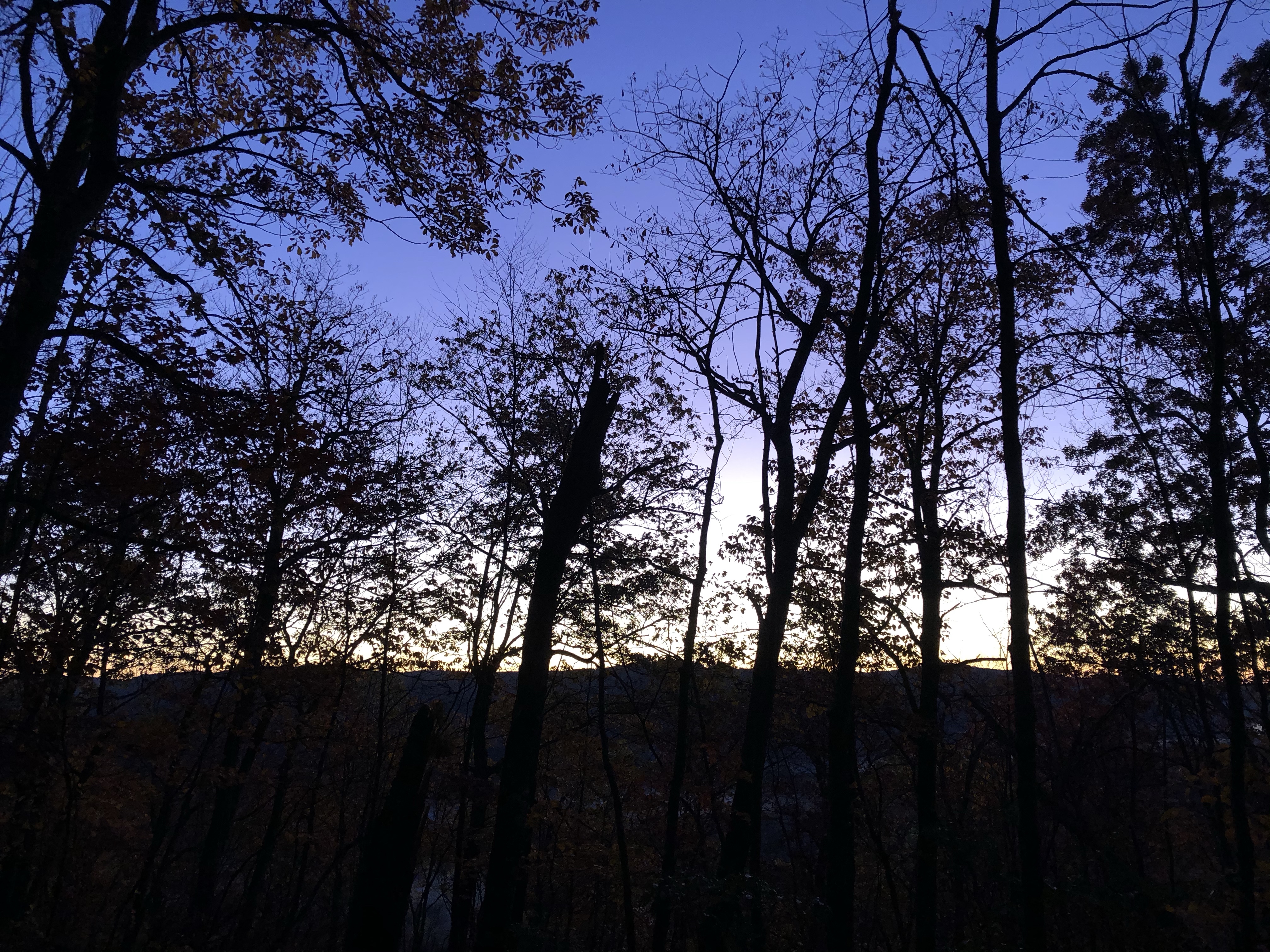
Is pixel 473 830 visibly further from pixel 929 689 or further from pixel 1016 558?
pixel 1016 558

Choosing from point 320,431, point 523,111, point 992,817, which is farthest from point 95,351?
point 992,817

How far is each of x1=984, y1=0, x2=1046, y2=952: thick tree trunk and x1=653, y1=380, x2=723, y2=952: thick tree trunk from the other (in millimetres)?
3728

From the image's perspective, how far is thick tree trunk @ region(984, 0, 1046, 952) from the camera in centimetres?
751

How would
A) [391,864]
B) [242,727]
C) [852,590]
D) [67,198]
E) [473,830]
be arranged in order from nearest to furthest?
[391,864], [67,198], [852,590], [473,830], [242,727]

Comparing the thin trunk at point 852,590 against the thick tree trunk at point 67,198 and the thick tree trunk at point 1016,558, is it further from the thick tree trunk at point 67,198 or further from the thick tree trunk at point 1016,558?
the thick tree trunk at point 67,198

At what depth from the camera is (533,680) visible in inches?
319

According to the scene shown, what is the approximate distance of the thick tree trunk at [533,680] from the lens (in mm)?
7672

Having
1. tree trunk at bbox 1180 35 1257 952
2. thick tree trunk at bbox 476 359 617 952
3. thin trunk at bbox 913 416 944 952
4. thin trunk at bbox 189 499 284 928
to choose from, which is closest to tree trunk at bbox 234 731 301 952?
thin trunk at bbox 189 499 284 928

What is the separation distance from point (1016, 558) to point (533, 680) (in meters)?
5.57

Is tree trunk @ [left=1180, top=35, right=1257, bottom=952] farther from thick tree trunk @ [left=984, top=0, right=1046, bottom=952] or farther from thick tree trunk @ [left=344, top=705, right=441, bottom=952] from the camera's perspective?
thick tree trunk @ [left=344, top=705, right=441, bottom=952]

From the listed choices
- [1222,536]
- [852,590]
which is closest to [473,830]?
[852,590]

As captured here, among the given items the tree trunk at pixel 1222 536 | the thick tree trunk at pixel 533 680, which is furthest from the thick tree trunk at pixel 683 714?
the tree trunk at pixel 1222 536

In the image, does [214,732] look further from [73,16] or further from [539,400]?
[73,16]

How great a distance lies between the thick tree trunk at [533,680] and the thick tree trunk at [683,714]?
66.3 inches
